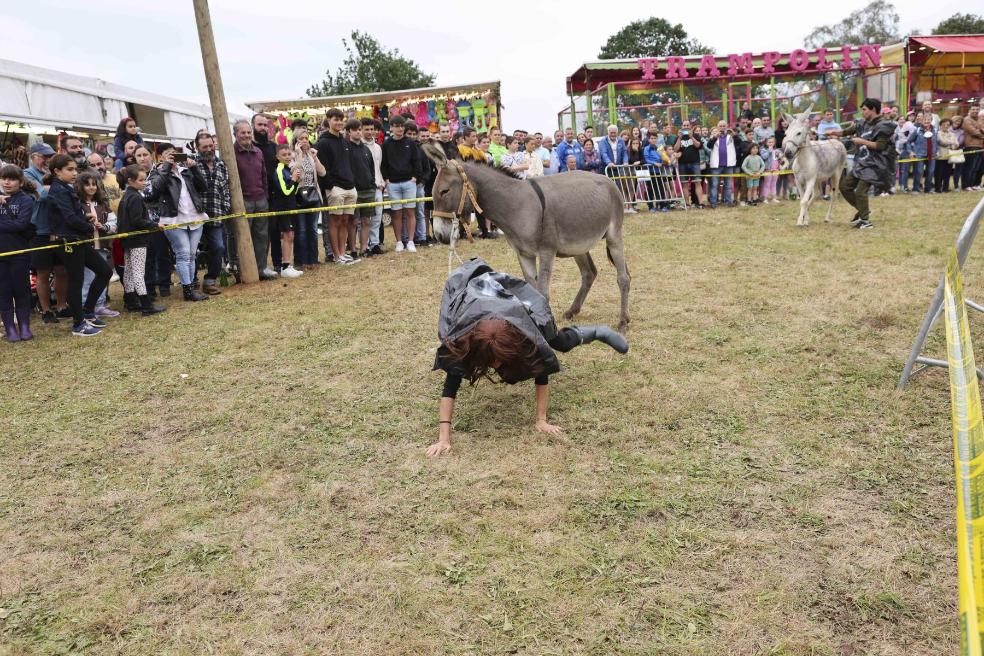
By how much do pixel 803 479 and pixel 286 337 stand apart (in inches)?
205

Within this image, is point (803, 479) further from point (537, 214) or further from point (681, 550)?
point (537, 214)

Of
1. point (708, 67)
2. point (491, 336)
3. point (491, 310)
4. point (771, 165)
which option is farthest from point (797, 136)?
point (491, 336)

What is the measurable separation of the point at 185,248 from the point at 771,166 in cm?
1396

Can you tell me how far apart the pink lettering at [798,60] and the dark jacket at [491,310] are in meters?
21.7

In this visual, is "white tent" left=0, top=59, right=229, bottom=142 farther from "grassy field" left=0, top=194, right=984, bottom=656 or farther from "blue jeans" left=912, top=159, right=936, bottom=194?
"blue jeans" left=912, top=159, right=936, bottom=194

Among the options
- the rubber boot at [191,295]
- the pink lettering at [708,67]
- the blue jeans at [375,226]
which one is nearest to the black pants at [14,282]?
the rubber boot at [191,295]

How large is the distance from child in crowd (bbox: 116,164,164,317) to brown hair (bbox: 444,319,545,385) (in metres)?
6.01

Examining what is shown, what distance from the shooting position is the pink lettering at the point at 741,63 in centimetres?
2162

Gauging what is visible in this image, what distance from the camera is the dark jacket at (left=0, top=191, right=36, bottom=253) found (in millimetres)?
7348

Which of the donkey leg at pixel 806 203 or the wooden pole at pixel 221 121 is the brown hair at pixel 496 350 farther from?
the donkey leg at pixel 806 203

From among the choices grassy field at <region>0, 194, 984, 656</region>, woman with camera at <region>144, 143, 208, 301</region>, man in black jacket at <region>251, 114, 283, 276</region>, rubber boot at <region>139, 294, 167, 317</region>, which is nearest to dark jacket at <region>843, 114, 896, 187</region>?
grassy field at <region>0, 194, 984, 656</region>

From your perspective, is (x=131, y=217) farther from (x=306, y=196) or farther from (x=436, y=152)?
(x=436, y=152)

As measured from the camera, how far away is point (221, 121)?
9.23 metres

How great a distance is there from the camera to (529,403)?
4957 millimetres
